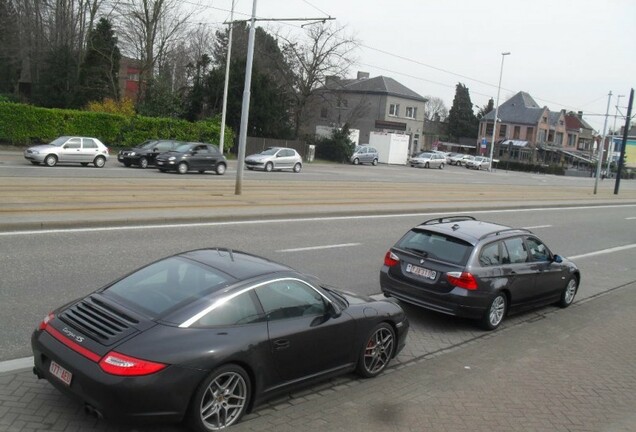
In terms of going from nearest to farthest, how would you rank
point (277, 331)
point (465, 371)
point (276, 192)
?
point (277, 331)
point (465, 371)
point (276, 192)

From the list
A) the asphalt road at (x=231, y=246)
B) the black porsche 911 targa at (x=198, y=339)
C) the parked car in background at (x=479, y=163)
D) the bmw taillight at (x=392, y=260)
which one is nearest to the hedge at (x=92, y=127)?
the asphalt road at (x=231, y=246)

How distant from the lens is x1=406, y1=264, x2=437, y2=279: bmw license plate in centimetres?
870

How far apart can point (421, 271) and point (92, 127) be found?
3472cm

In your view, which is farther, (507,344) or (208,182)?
(208,182)

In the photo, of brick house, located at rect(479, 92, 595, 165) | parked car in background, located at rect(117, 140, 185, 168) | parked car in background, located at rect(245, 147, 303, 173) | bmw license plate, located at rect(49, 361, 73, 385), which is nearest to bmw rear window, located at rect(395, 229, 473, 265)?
bmw license plate, located at rect(49, 361, 73, 385)

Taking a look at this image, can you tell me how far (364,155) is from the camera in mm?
59031

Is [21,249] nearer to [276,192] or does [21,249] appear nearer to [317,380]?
[317,380]

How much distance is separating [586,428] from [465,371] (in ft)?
5.14

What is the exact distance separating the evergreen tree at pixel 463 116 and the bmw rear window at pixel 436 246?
108308 mm

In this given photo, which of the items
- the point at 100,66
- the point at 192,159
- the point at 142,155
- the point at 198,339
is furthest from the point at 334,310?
the point at 100,66

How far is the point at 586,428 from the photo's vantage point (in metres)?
5.65

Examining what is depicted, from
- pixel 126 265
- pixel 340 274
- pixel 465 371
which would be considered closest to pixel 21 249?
pixel 126 265

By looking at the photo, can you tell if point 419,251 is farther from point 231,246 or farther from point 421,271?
point 231,246

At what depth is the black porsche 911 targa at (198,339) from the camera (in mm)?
4457
